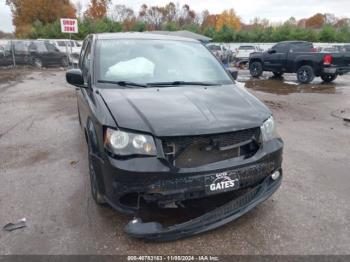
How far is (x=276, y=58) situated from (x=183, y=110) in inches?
564

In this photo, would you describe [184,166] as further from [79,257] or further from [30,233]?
[30,233]

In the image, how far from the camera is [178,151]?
2770 millimetres

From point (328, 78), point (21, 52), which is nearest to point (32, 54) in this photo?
point (21, 52)

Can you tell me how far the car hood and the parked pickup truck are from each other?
11.9 meters

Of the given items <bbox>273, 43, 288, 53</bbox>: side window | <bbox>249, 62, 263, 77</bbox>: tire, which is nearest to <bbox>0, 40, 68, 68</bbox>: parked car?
<bbox>249, 62, 263, 77</bbox>: tire

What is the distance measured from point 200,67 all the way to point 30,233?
2.59m

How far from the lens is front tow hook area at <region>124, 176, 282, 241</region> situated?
9.09 ft

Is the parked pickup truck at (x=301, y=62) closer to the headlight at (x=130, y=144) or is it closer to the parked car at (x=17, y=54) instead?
the headlight at (x=130, y=144)

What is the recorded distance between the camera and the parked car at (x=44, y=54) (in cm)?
2117

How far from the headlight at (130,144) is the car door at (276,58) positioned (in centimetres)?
1437

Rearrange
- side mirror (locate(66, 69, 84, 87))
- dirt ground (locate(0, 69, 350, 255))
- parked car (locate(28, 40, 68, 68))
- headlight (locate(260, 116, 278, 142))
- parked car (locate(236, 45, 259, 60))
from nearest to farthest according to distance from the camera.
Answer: dirt ground (locate(0, 69, 350, 255)), headlight (locate(260, 116, 278, 142)), side mirror (locate(66, 69, 84, 87)), parked car (locate(28, 40, 68, 68)), parked car (locate(236, 45, 259, 60))

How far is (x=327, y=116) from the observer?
813 cm

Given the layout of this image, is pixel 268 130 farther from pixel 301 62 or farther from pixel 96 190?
pixel 301 62

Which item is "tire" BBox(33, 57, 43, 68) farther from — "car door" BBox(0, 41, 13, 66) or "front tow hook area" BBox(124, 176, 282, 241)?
"front tow hook area" BBox(124, 176, 282, 241)
